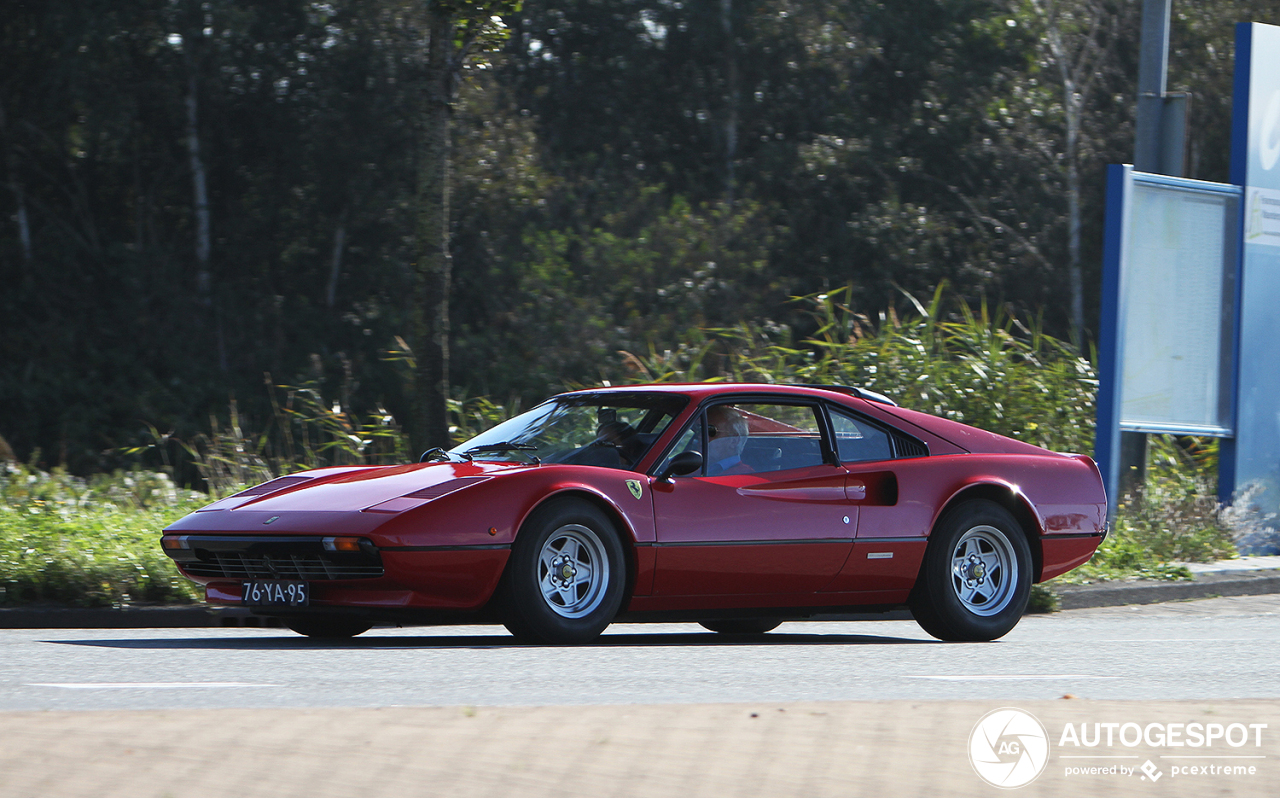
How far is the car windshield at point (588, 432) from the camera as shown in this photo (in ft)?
27.3

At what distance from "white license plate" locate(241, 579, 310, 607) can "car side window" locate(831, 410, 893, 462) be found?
286 cm

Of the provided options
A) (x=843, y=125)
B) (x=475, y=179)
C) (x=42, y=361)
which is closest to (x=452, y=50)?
(x=475, y=179)

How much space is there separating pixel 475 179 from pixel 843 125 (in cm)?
907

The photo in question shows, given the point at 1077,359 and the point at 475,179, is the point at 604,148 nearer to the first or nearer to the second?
the point at 475,179

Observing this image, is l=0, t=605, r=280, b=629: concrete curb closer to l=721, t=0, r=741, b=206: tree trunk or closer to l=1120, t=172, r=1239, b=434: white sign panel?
l=1120, t=172, r=1239, b=434: white sign panel

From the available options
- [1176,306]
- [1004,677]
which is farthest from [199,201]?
[1004,677]

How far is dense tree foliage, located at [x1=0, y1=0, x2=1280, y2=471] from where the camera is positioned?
104 feet

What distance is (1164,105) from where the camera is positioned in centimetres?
1477

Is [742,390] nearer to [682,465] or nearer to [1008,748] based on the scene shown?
[682,465]

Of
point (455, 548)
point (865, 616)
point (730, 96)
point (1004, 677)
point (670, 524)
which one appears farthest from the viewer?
point (730, 96)

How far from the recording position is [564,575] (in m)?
7.79

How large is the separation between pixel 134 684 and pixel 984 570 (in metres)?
4.55

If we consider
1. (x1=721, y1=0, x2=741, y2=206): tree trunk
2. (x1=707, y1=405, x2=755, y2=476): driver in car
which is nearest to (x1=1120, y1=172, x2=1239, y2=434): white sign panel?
(x1=707, y1=405, x2=755, y2=476): driver in car

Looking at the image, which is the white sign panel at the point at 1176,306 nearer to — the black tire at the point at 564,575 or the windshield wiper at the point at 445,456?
the windshield wiper at the point at 445,456
